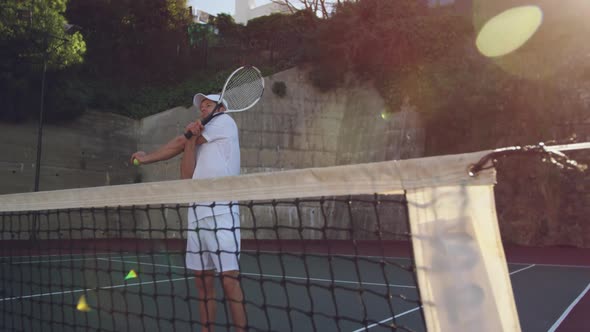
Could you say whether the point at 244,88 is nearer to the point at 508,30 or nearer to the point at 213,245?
the point at 213,245

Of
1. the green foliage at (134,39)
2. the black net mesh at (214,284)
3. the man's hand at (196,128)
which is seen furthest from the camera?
the green foliage at (134,39)

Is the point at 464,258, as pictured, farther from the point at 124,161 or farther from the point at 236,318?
the point at 124,161

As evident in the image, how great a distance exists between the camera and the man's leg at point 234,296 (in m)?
2.88

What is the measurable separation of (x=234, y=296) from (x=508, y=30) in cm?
1344

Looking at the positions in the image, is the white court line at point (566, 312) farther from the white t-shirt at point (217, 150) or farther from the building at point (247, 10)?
the building at point (247, 10)

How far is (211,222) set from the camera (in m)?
3.12

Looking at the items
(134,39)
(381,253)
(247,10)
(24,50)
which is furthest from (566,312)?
(247,10)

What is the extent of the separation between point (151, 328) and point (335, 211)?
10903 millimetres

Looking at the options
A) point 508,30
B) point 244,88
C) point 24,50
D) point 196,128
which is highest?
point 24,50

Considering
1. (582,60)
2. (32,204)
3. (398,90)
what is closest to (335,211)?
(398,90)

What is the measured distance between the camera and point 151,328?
14.2ft

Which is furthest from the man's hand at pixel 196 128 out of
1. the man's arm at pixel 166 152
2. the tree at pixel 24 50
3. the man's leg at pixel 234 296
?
the tree at pixel 24 50

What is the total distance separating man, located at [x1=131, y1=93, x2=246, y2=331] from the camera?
2979mm

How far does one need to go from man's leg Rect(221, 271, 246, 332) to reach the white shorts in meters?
0.05
